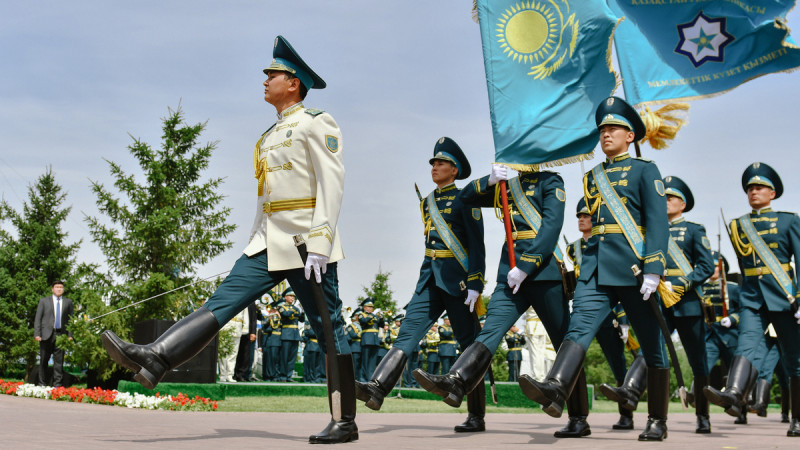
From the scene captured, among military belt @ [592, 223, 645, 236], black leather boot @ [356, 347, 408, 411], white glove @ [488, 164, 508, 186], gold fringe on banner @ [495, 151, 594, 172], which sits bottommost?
black leather boot @ [356, 347, 408, 411]

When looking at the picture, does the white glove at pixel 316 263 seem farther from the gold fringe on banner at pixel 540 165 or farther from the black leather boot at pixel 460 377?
the gold fringe on banner at pixel 540 165

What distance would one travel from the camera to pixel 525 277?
20.6 feet

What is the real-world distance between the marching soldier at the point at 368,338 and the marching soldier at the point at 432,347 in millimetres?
2251

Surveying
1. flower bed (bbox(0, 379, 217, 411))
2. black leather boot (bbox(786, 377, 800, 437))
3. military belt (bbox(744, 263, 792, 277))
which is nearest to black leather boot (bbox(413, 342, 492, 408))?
black leather boot (bbox(786, 377, 800, 437))

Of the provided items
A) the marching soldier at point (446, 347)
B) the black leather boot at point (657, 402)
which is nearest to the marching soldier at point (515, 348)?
the marching soldier at point (446, 347)

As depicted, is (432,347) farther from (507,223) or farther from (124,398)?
(507,223)

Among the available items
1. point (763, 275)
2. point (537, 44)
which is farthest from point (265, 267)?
point (763, 275)

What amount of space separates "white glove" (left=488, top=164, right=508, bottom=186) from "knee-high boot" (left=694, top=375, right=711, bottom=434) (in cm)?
303

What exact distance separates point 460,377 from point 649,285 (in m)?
1.46

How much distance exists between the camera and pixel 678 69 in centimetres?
921

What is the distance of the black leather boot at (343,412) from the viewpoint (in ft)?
17.3

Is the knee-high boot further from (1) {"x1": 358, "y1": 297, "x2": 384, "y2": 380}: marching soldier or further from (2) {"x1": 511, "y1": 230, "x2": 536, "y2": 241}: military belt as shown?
(1) {"x1": 358, "y1": 297, "x2": 384, "y2": 380}: marching soldier

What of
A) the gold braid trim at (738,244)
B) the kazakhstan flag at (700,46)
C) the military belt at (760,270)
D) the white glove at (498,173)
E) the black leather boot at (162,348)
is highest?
the kazakhstan flag at (700,46)

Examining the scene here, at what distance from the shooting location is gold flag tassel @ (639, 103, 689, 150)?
7.65 m
